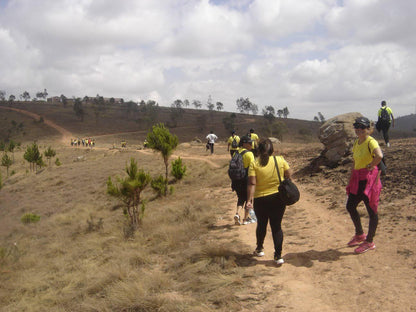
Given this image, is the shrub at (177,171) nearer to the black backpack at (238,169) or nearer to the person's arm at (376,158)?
the black backpack at (238,169)

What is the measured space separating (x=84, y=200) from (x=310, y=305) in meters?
15.8

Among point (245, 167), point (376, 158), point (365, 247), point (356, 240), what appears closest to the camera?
point (376, 158)

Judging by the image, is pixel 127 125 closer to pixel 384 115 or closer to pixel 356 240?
pixel 384 115

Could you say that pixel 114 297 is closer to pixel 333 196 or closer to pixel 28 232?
pixel 333 196

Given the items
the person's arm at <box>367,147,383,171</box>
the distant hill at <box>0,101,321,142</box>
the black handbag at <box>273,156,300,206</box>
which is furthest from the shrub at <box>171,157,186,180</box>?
the distant hill at <box>0,101,321,142</box>

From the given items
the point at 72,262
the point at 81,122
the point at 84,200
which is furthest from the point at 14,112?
the point at 72,262

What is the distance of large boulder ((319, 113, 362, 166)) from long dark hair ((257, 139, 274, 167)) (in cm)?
754

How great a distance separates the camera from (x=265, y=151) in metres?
4.25

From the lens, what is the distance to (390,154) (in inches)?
399

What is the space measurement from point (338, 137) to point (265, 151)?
775 centimetres

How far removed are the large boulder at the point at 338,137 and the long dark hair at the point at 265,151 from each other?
7.54 metres

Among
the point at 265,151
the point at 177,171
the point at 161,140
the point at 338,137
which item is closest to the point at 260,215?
the point at 265,151

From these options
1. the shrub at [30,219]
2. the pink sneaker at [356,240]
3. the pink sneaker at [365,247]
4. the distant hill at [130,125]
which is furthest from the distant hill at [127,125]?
the pink sneaker at [365,247]

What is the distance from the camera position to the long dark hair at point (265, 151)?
4.25 m
